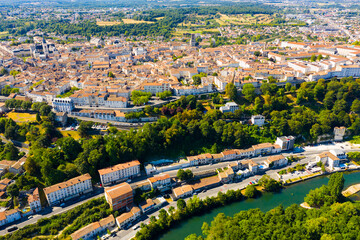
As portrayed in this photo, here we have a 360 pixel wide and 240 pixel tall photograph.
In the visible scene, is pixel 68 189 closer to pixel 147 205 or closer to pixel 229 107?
pixel 147 205

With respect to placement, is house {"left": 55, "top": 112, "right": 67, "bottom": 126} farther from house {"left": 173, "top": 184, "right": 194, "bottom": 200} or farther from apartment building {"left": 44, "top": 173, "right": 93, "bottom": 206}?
house {"left": 173, "top": 184, "right": 194, "bottom": 200}

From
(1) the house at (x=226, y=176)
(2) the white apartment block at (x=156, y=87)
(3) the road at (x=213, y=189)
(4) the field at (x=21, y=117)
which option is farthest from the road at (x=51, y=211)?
(2) the white apartment block at (x=156, y=87)

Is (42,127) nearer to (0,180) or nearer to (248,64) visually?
(0,180)

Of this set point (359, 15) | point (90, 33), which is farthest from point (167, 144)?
point (359, 15)

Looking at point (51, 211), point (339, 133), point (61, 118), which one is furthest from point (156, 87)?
point (339, 133)

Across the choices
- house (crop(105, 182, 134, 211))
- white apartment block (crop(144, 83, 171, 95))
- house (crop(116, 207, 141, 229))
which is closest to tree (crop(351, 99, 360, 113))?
white apartment block (crop(144, 83, 171, 95))
